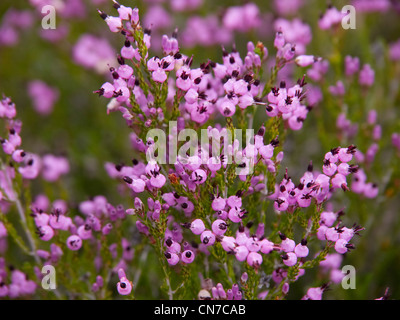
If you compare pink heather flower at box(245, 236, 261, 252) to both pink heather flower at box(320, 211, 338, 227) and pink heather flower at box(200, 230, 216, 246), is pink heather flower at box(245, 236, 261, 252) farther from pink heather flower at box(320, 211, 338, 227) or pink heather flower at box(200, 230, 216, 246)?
pink heather flower at box(320, 211, 338, 227)

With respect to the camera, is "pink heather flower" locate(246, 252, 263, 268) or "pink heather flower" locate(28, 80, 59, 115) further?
"pink heather flower" locate(28, 80, 59, 115)

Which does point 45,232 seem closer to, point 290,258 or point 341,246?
point 290,258

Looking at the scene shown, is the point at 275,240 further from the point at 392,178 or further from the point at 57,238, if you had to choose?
the point at 392,178

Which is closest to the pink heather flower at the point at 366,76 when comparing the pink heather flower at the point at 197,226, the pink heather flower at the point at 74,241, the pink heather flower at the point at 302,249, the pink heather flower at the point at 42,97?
the pink heather flower at the point at 302,249

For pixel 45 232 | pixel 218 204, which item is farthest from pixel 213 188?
pixel 45 232

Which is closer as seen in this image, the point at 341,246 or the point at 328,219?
the point at 341,246

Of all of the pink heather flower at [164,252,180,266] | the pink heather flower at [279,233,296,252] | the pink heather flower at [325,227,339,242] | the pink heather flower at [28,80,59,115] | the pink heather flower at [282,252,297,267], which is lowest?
the pink heather flower at [282,252,297,267]

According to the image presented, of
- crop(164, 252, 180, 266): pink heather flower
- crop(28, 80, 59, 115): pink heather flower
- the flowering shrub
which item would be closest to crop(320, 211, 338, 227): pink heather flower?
the flowering shrub

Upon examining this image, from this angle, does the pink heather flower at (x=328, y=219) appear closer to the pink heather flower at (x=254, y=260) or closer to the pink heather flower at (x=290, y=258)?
the pink heather flower at (x=290, y=258)
